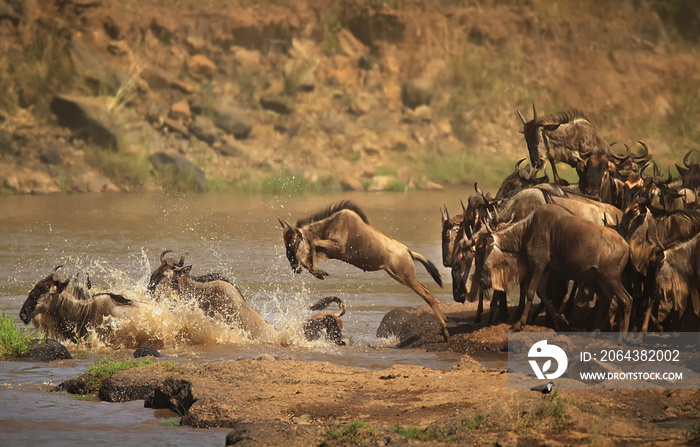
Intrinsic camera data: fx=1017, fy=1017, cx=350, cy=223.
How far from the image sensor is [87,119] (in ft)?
87.6

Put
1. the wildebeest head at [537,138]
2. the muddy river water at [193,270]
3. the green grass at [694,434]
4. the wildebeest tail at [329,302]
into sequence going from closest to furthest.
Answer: the green grass at [694,434] → the muddy river water at [193,270] → the wildebeest tail at [329,302] → the wildebeest head at [537,138]

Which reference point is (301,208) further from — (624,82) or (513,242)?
(624,82)

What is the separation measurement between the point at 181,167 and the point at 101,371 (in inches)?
734

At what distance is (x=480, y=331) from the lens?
31.2 feet

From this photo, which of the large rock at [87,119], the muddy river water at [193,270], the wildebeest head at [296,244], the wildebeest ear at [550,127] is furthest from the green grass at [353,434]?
the large rock at [87,119]

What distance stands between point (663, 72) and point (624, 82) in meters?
1.36

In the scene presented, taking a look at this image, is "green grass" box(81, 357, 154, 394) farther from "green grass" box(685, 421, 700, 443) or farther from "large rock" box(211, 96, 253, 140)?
"large rock" box(211, 96, 253, 140)

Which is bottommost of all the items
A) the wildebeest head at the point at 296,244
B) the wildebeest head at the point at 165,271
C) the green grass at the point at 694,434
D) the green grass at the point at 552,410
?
the green grass at the point at 694,434

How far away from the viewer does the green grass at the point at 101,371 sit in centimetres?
729

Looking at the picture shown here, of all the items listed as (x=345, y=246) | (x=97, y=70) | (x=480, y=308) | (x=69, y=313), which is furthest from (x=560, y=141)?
(x=97, y=70)

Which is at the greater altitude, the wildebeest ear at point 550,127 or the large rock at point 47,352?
the wildebeest ear at point 550,127

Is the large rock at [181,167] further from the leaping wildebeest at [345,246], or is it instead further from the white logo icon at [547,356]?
the white logo icon at [547,356]

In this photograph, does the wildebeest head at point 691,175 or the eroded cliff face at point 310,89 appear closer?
the wildebeest head at point 691,175

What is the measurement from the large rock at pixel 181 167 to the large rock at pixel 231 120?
2.82m
